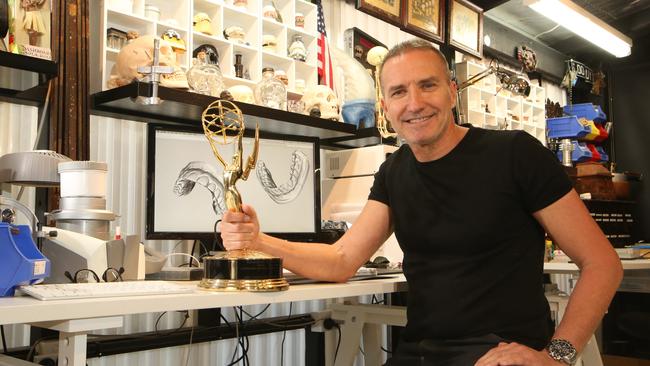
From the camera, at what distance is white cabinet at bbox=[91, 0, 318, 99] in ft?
7.30

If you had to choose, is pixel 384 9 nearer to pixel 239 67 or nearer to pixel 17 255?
pixel 239 67

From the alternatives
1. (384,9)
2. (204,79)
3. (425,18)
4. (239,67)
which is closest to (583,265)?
(204,79)

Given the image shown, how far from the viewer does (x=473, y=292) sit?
1.36m

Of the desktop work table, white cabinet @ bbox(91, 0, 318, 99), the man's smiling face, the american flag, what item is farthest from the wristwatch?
the american flag

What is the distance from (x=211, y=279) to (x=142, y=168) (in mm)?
1307

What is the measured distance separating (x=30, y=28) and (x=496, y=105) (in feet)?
13.0

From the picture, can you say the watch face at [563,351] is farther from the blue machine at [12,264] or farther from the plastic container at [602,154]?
the plastic container at [602,154]

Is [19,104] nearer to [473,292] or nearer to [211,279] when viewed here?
[211,279]

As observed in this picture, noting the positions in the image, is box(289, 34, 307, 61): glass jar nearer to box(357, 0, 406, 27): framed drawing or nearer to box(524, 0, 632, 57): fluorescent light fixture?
box(357, 0, 406, 27): framed drawing

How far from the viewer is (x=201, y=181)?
6.41ft

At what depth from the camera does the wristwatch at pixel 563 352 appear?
123cm

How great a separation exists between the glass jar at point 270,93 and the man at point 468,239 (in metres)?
→ 0.96

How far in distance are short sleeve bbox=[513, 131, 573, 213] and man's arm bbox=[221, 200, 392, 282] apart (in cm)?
39

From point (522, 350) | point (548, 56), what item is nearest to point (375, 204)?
point (522, 350)
